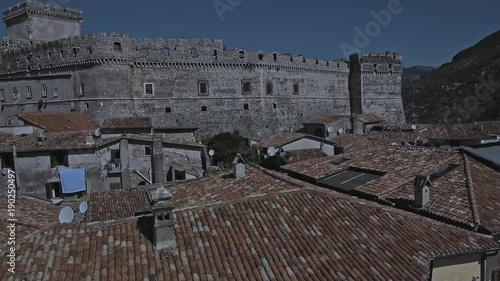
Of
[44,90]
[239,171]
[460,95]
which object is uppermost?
[44,90]

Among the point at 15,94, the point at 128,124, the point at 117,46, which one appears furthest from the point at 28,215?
the point at 15,94

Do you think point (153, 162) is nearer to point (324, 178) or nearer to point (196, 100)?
point (324, 178)

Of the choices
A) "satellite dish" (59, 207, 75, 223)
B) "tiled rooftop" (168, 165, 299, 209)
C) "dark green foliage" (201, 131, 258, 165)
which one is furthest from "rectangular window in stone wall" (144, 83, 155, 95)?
"satellite dish" (59, 207, 75, 223)

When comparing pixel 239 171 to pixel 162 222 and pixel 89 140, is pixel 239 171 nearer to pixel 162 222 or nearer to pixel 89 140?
pixel 162 222

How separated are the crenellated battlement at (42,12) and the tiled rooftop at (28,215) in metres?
34.9

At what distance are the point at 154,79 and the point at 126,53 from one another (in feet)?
11.1

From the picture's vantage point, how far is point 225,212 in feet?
30.5

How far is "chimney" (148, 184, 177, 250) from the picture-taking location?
7.79 metres

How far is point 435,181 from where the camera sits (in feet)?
39.9

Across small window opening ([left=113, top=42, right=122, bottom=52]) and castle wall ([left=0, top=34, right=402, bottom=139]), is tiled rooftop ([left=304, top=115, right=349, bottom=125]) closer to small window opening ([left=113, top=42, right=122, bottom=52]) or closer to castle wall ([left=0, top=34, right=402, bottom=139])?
castle wall ([left=0, top=34, right=402, bottom=139])

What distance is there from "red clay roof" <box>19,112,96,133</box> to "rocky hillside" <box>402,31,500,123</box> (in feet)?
153

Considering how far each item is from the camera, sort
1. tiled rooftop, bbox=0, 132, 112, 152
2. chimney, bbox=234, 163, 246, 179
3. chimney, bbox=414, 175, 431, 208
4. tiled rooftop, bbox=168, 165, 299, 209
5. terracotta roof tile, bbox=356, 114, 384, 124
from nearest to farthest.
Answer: chimney, bbox=414, 175, 431, 208
tiled rooftop, bbox=168, 165, 299, 209
chimney, bbox=234, 163, 246, 179
tiled rooftop, bbox=0, 132, 112, 152
terracotta roof tile, bbox=356, 114, 384, 124

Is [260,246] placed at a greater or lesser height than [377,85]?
lesser

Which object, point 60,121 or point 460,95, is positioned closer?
point 60,121
